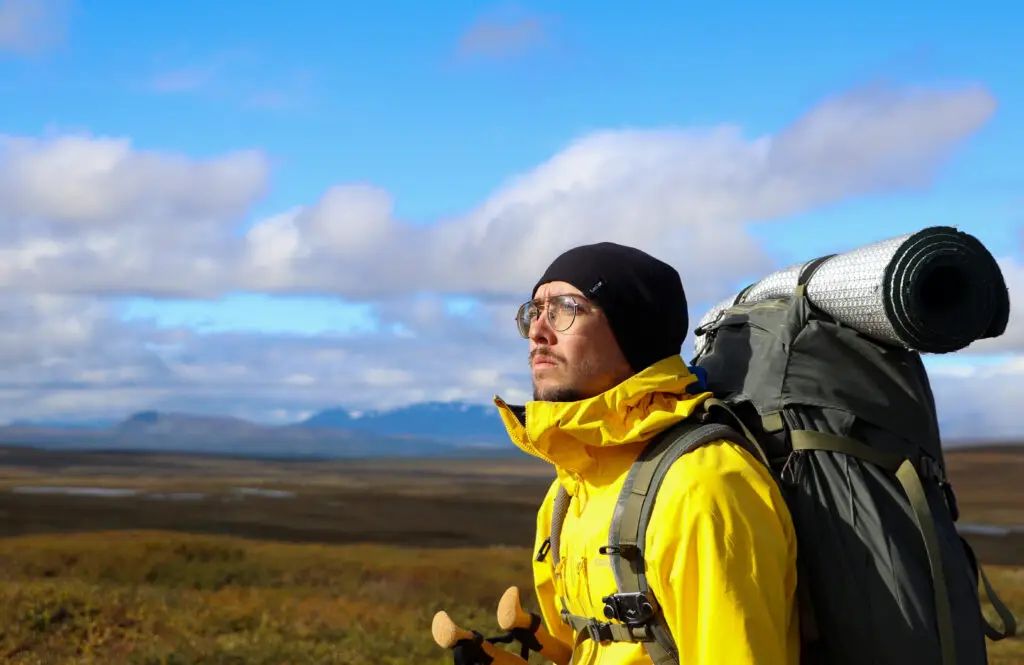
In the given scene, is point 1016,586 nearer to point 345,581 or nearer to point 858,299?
point 345,581

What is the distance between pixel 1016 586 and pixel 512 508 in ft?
160

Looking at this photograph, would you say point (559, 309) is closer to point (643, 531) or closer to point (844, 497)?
point (643, 531)

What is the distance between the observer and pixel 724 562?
2746mm

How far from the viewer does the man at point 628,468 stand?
9.07 ft

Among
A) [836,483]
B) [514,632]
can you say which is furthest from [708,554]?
[514,632]

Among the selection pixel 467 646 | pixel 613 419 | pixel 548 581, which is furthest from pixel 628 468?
pixel 467 646

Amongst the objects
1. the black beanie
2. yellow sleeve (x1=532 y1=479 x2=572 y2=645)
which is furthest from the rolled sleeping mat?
yellow sleeve (x1=532 y1=479 x2=572 y2=645)

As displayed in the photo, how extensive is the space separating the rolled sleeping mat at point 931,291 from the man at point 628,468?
0.55m

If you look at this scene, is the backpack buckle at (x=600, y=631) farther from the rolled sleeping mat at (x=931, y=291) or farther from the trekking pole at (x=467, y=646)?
the rolled sleeping mat at (x=931, y=291)

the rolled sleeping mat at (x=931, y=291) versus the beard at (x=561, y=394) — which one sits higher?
the rolled sleeping mat at (x=931, y=291)

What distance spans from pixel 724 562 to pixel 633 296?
100 centimetres

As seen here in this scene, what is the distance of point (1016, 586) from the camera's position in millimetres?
19828

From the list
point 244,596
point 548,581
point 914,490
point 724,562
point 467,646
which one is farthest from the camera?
point 244,596

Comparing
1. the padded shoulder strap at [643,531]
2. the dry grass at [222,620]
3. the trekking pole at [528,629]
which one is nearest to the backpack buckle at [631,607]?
the padded shoulder strap at [643,531]
